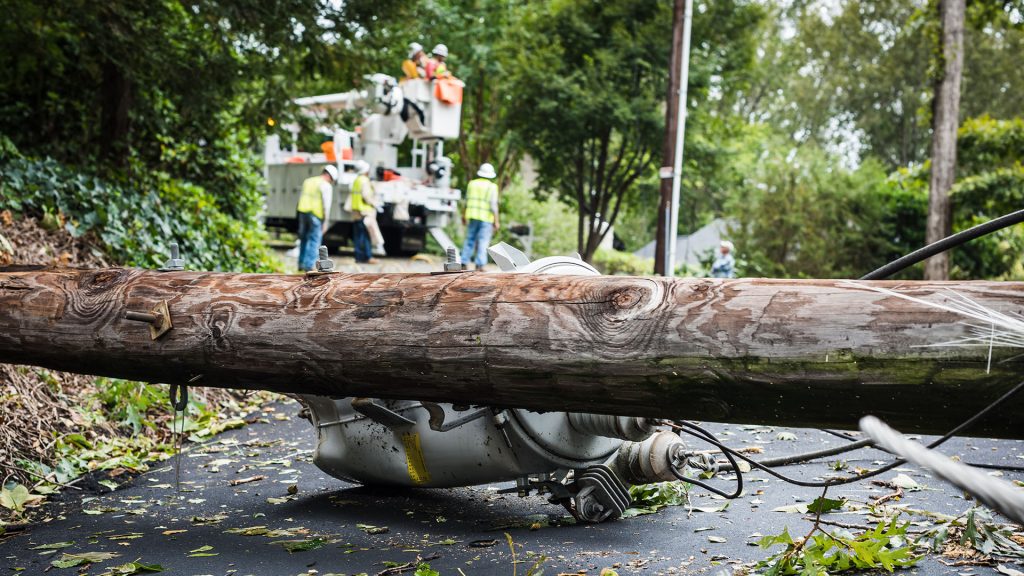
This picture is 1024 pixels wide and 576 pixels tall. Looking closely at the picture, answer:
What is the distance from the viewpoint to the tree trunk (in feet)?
58.6

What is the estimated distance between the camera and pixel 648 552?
4031 millimetres

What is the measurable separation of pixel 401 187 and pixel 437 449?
1504 cm

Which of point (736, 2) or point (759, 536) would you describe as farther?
point (736, 2)

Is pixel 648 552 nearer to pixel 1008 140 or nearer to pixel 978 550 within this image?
pixel 978 550

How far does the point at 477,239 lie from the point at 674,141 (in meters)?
3.68

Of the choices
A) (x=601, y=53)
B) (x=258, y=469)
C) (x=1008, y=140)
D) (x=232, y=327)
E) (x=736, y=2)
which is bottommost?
(x=258, y=469)

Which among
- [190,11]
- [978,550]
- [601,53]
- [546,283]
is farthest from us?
[601,53]

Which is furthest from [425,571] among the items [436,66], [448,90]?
[448,90]

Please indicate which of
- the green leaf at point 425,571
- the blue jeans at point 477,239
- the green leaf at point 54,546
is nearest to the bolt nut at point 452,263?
the green leaf at point 425,571

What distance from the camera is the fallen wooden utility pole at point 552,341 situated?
2619mm

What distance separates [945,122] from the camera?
18297 mm

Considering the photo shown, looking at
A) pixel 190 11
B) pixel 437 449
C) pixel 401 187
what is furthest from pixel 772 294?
pixel 401 187

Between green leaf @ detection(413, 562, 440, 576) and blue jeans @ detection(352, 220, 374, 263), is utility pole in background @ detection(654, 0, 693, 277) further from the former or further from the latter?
green leaf @ detection(413, 562, 440, 576)

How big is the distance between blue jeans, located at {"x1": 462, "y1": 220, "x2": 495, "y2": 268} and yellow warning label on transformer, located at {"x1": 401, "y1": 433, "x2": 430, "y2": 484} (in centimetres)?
1240
